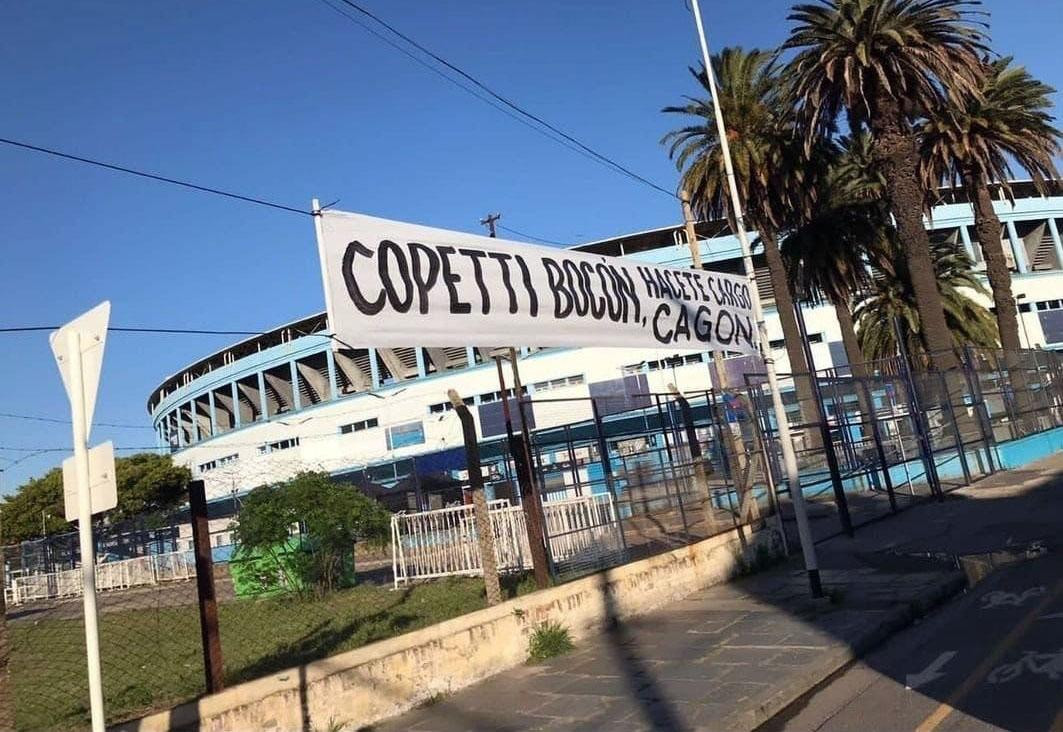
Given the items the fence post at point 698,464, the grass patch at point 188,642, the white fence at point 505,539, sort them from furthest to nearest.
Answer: the fence post at point 698,464 < the white fence at point 505,539 < the grass patch at point 188,642

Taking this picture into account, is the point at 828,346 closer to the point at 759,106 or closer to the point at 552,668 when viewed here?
the point at 759,106

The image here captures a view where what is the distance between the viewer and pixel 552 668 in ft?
25.2

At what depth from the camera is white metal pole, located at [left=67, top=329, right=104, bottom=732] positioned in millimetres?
3600

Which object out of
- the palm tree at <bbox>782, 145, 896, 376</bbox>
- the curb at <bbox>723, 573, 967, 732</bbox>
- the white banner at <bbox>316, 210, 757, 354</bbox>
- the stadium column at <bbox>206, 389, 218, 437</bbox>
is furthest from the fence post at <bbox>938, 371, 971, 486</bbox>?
the stadium column at <bbox>206, 389, 218, 437</bbox>

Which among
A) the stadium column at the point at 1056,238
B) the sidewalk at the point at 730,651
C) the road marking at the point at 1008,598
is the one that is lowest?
the road marking at the point at 1008,598

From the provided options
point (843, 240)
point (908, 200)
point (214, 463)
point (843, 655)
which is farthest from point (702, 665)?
point (214, 463)

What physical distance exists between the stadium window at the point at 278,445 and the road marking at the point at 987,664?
53145 millimetres

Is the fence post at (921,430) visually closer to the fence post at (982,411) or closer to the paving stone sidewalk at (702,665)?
the fence post at (982,411)

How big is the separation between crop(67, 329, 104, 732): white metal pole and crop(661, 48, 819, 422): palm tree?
72.7ft

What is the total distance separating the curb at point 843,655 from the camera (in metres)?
5.73

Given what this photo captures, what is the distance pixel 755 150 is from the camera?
24.6 metres

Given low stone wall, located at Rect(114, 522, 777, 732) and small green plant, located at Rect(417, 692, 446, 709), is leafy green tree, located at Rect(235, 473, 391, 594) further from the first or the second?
small green plant, located at Rect(417, 692, 446, 709)

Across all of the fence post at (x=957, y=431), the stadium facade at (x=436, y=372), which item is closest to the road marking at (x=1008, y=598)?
the fence post at (x=957, y=431)

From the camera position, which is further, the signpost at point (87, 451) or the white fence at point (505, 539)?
the white fence at point (505, 539)
